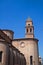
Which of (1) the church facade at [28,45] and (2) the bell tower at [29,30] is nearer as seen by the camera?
(1) the church facade at [28,45]

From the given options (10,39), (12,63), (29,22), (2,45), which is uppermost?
(29,22)

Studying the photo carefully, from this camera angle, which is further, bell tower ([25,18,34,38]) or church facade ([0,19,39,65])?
bell tower ([25,18,34,38])

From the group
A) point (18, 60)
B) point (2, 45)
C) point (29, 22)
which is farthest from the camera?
point (29, 22)

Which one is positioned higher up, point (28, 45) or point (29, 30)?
point (29, 30)

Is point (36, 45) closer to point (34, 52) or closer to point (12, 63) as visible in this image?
point (34, 52)

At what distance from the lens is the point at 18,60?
39156mm

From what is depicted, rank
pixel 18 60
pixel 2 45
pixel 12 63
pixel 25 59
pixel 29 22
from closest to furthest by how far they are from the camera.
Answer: pixel 2 45 < pixel 12 63 < pixel 18 60 < pixel 25 59 < pixel 29 22

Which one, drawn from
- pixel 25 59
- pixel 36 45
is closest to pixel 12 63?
pixel 25 59

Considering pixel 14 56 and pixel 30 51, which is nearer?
pixel 14 56

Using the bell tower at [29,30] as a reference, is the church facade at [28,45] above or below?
below

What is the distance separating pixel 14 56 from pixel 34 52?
1031cm

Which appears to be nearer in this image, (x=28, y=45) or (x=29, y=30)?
(x=28, y=45)

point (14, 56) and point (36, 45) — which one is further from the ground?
point (36, 45)

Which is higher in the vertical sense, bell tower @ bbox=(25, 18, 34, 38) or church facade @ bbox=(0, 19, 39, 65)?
bell tower @ bbox=(25, 18, 34, 38)
